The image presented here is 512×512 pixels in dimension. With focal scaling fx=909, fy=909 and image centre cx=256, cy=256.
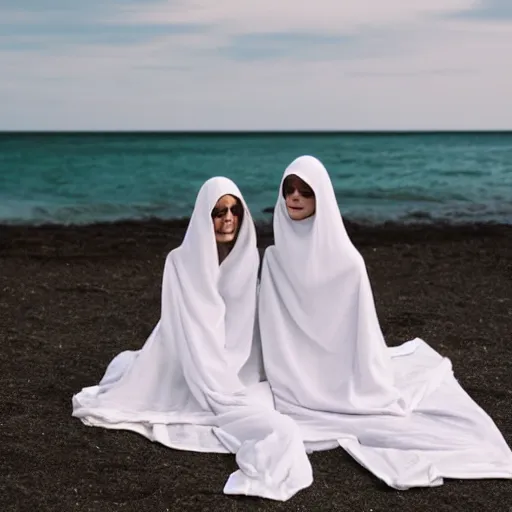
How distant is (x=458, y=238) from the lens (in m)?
14.1

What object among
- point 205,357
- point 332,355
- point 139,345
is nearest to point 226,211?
point 205,357

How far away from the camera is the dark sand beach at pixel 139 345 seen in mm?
4559

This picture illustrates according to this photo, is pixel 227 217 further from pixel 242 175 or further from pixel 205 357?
pixel 242 175

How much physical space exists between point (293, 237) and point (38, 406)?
207cm

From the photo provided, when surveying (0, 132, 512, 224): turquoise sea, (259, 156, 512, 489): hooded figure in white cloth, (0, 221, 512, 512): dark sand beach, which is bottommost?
(0, 132, 512, 224): turquoise sea

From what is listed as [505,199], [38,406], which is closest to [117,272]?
[38,406]

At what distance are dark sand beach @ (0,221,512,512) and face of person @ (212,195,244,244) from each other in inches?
48.9

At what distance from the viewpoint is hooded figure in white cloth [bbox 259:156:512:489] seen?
4.99 m

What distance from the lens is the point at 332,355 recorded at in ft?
17.4

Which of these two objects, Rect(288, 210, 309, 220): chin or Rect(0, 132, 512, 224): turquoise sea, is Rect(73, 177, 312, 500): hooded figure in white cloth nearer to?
Rect(288, 210, 309, 220): chin

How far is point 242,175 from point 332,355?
29.9 meters

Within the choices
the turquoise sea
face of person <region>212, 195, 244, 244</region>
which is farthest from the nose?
the turquoise sea

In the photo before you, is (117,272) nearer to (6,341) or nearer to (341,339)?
(6,341)

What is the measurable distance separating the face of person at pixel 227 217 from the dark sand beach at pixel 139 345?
1.24m
